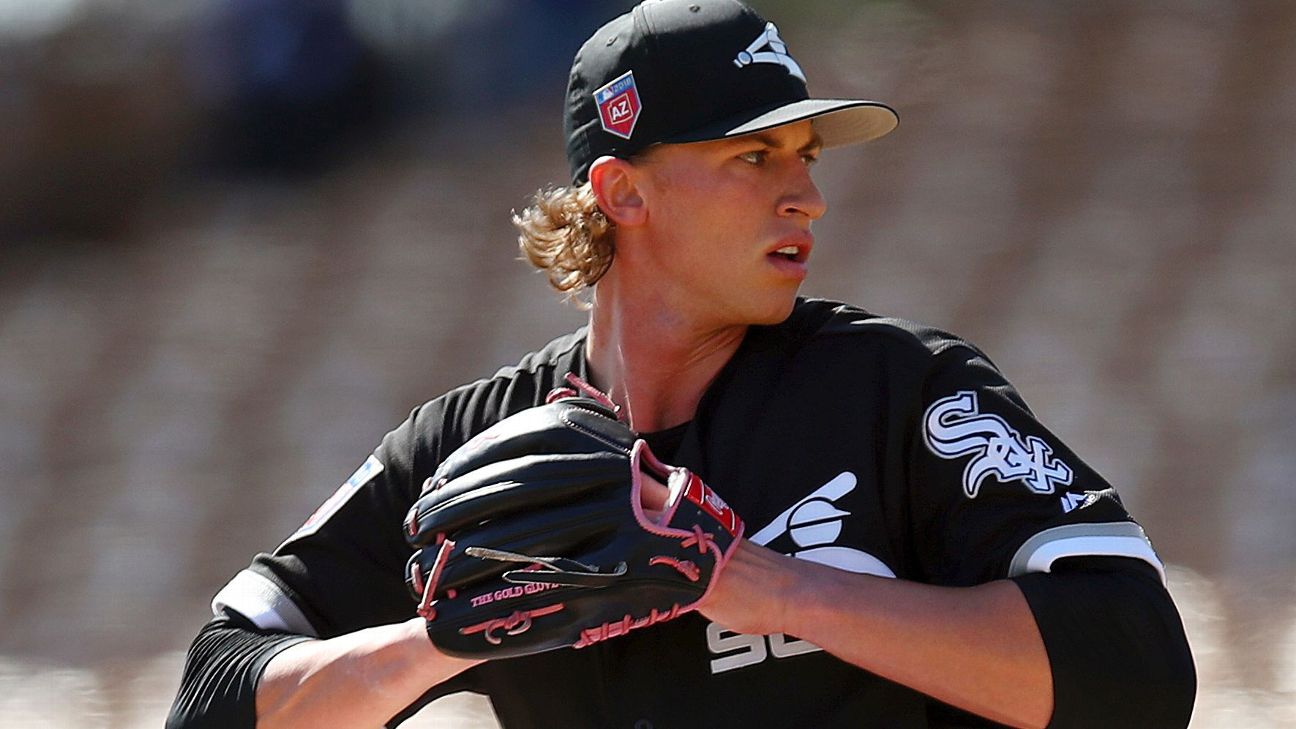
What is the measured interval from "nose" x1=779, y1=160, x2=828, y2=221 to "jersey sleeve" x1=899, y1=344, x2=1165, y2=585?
9.0 inches

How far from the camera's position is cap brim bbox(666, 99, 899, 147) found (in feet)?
6.30

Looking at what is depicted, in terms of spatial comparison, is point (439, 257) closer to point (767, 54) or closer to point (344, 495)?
point (344, 495)

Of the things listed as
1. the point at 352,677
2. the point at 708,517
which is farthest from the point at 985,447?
the point at 352,677

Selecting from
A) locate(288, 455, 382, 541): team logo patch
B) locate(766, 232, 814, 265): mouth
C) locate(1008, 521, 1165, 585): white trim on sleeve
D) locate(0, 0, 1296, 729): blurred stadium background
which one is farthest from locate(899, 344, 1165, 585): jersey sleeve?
locate(0, 0, 1296, 729): blurred stadium background

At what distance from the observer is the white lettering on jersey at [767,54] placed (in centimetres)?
199

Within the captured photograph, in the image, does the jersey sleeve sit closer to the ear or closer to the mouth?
the mouth

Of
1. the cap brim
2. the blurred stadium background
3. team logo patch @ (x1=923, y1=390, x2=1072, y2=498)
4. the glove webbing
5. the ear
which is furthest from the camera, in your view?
the blurred stadium background

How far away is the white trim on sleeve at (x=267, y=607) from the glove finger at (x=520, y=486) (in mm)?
357

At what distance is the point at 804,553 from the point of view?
1837mm

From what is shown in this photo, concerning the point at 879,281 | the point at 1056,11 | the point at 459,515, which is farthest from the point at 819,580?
the point at 1056,11

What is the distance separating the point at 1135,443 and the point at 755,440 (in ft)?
12.6

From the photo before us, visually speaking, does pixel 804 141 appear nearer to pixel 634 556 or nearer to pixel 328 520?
pixel 634 556

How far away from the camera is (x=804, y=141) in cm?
203

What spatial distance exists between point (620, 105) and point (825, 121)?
278mm
